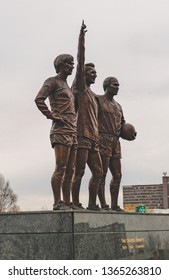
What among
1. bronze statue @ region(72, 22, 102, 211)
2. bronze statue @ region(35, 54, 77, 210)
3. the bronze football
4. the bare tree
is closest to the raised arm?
bronze statue @ region(72, 22, 102, 211)

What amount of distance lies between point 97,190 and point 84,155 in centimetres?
91

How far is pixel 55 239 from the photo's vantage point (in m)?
8.91

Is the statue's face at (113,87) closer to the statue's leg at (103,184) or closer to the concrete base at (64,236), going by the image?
the statue's leg at (103,184)

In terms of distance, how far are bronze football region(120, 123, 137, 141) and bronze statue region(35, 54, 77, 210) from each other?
2.44 metres

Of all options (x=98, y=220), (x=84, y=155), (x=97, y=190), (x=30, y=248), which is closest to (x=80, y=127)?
(x=84, y=155)

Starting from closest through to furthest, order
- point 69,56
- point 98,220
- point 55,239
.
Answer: point 55,239 < point 98,220 < point 69,56

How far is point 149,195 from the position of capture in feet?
221

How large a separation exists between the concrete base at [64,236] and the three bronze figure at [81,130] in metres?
0.53

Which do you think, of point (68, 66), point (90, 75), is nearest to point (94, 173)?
point (90, 75)

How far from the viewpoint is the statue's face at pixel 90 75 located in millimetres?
11273

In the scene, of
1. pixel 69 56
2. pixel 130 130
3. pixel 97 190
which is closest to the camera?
pixel 69 56

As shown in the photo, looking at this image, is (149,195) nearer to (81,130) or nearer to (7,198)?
(7,198)

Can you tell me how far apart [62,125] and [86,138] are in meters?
0.91

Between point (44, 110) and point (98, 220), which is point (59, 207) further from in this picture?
point (44, 110)
